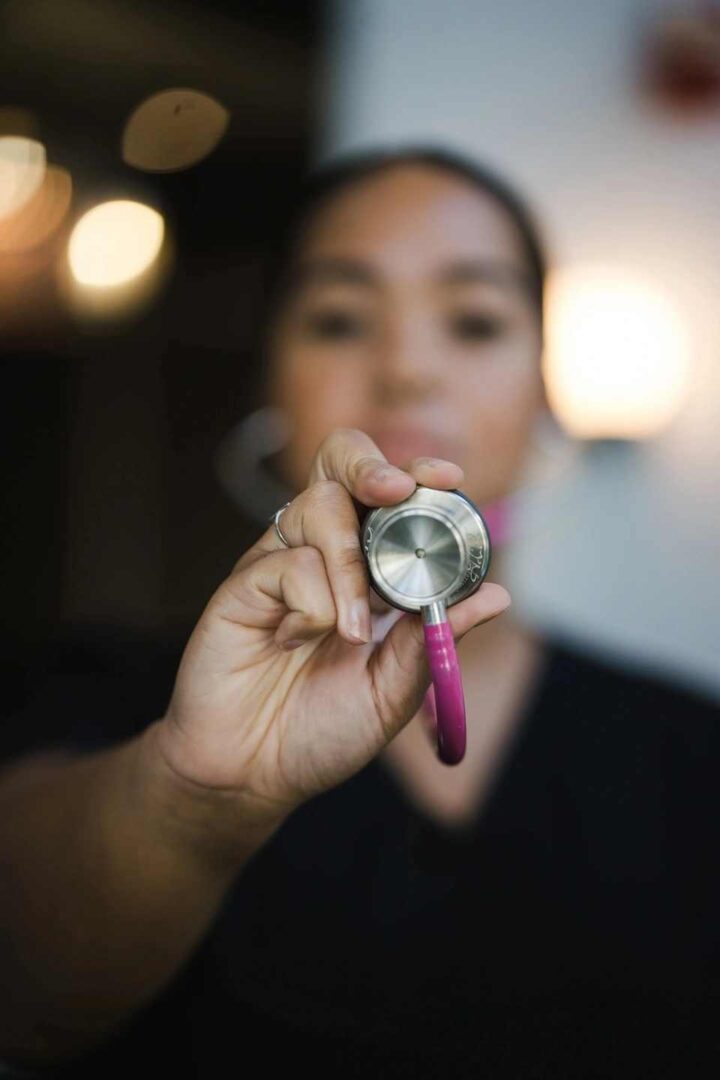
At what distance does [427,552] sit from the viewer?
534 millimetres

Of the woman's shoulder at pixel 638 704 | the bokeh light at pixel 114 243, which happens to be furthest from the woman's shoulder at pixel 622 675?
the bokeh light at pixel 114 243

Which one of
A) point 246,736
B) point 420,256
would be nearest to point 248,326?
point 420,256

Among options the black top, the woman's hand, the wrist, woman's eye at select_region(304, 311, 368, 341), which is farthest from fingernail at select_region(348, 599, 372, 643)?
woman's eye at select_region(304, 311, 368, 341)

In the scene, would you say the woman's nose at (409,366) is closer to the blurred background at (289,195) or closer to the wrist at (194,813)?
the blurred background at (289,195)

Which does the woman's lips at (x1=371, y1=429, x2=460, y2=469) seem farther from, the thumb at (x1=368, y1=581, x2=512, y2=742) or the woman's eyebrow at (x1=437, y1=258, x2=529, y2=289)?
the thumb at (x1=368, y1=581, x2=512, y2=742)

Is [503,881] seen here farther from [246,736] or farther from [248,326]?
[248,326]

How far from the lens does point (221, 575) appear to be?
808 mm

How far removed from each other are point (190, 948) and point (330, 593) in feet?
1.28

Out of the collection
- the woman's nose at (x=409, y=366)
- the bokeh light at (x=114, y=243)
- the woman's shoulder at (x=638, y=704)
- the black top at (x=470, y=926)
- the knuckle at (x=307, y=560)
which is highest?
the bokeh light at (x=114, y=243)

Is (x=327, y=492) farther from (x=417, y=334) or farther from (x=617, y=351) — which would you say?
(x=617, y=351)

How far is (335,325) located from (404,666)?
0.41 metres

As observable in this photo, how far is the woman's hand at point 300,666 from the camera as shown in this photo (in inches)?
21.3

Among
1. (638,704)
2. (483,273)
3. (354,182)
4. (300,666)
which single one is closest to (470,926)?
(638,704)

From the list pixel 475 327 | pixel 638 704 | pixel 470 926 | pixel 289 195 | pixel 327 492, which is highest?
pixel 289 195
